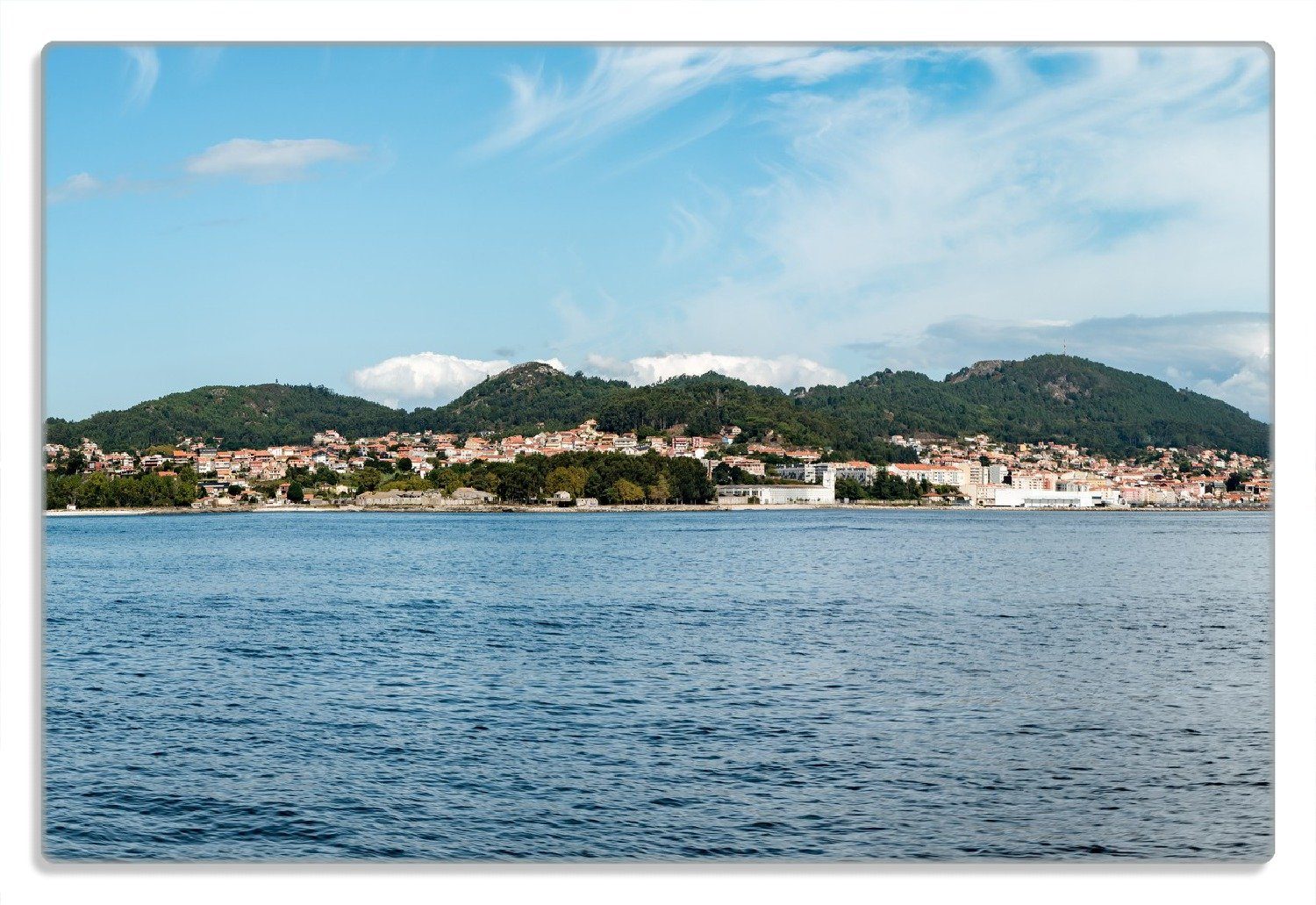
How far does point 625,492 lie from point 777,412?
34.5 feet

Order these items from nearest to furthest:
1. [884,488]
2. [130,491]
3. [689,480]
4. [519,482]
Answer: [130,491]
[519,482]
[689,480]
[884,488]

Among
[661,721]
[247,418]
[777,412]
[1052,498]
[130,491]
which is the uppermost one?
[777,412]

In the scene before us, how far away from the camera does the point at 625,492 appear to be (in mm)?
44031

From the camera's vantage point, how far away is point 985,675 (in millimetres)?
7859

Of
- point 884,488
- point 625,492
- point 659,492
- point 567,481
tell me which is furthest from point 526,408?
point 884,488

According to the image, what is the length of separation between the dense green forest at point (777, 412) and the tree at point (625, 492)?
5024mm

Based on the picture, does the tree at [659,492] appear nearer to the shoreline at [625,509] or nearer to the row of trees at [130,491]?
the shoreline at [625,509]

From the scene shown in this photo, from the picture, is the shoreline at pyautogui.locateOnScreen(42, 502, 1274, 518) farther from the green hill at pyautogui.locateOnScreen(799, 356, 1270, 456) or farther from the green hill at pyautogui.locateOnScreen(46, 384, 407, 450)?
the green hill at pyautogui.locateOnScreen(46, 384, 407, 450)

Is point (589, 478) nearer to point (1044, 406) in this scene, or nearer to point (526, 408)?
point (526, 408)

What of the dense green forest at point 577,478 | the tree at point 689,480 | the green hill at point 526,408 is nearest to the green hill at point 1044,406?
the green hill at point 526,408

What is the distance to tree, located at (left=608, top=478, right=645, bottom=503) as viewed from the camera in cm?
4388

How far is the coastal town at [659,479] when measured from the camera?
2895 cm

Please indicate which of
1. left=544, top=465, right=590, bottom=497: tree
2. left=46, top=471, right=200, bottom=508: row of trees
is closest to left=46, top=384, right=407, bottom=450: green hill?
left=46, top=471, right=200, bottom=508: row of trees
